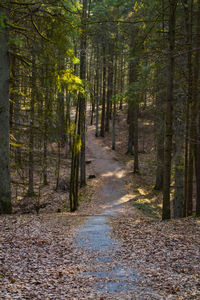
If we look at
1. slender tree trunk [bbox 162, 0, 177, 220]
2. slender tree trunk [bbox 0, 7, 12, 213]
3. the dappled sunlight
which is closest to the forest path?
slender tree trunk [bbox 162, 0, 177, 220]

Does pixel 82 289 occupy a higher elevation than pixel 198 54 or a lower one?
lower

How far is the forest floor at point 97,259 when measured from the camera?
15.7ft

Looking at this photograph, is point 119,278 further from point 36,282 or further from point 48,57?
point 48,57

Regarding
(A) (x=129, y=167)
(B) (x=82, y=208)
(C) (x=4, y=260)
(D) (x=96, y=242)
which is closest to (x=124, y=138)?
(A) (x=129, y=167)

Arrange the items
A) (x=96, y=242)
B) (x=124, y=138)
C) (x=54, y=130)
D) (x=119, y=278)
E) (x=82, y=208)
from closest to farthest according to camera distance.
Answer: (x=119, y=278) < (x=96, y=242) < (x=54, y=130) < (x=82, y=208) < (x=124, y=138)

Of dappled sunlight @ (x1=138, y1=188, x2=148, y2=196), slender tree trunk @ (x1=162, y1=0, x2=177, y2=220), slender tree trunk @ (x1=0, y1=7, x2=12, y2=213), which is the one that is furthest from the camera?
dappled sunlight @ (x1=138, y1=188, x2=148, y2=196)

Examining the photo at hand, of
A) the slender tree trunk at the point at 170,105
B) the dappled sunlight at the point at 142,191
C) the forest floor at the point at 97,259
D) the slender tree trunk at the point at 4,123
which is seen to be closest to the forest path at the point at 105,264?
the forest floor at the point at 97,259

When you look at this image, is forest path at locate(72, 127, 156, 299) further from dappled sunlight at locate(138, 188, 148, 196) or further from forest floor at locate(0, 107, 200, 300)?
dappled sunlight at locate(138, 188, 148, 196)

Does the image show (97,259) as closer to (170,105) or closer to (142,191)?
(170,105)

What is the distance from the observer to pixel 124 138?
33656 mm

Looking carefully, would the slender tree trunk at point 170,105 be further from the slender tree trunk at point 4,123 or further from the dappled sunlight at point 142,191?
the dappled sunlight at point 142,191

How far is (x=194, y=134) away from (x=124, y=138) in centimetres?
2403

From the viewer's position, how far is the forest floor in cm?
477

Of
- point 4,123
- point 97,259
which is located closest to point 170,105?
point 97,259
